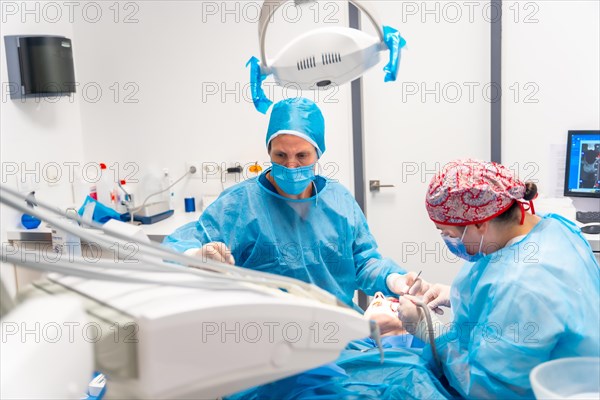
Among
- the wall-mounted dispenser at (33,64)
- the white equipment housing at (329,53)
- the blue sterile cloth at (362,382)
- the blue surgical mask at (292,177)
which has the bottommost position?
the blue sterile cloth at (362,382)

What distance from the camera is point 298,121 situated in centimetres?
188

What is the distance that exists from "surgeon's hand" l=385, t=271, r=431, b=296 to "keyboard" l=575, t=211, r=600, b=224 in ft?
4.20

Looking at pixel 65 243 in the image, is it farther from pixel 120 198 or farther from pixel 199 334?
pixel 199 334

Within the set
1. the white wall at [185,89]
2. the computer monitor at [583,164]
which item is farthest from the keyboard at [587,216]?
the white wall at [185,89]

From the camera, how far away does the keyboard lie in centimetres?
269

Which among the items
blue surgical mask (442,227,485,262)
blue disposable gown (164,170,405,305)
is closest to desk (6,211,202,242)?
blue disposable gown (164,170,405,305)

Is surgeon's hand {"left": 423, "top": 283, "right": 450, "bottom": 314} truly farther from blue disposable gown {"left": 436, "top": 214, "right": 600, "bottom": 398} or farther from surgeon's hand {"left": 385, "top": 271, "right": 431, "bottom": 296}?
blue disposable gown {"left": 436, "top": 214, "right": 600, "bottom": 398}

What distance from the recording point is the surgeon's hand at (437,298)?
62.3 inches

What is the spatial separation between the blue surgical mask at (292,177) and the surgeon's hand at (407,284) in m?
0.38

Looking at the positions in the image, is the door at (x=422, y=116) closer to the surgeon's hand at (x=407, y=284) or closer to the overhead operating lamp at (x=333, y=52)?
the surgeon's hand at (x=407, y=284)

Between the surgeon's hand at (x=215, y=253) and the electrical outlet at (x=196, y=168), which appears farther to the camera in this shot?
the electrical outlet at (x=196, y=168)

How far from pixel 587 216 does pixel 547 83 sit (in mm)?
720

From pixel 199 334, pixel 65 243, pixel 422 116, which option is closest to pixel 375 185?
pixel 422 116

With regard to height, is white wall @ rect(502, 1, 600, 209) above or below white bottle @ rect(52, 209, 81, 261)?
above
